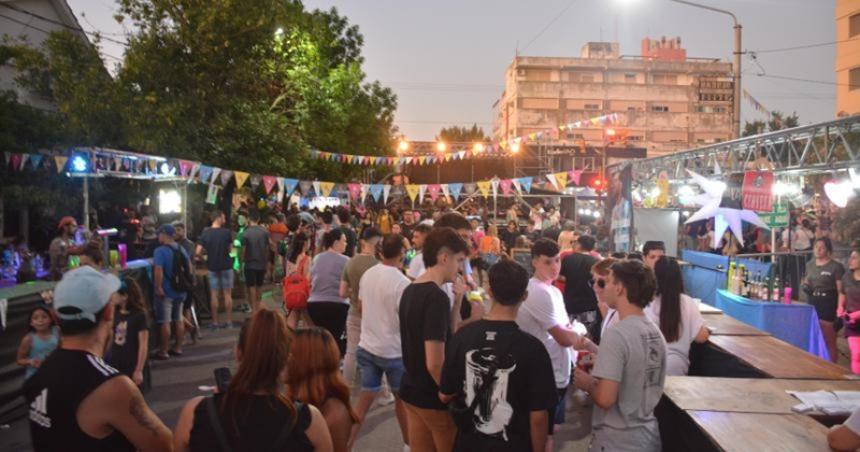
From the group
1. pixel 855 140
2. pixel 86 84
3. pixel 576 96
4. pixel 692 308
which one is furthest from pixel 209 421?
pixel 576 96

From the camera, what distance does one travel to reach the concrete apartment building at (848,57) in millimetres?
34938

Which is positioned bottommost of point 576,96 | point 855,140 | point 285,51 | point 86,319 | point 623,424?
point 623,424

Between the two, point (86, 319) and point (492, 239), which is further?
point (492, 239)

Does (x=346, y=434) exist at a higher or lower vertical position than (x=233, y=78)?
lower

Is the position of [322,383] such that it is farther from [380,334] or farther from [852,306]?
[852,306]

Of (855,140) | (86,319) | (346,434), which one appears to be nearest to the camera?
(86,319)

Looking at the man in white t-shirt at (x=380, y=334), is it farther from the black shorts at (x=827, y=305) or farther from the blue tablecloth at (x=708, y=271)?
the blue tablecloth at (x=708, y=271)

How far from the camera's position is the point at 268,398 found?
2.59 meters

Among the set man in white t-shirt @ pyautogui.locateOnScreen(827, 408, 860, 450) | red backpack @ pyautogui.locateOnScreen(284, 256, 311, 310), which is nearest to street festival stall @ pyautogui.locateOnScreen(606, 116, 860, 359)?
red backpack @ pyautogui.locateOnScreen(284, 256, 311, 310)

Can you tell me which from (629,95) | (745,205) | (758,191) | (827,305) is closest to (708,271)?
(745,205)

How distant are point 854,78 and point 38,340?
39.1m

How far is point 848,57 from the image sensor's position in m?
35.5

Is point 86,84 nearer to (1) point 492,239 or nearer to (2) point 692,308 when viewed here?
(1) point 492,239

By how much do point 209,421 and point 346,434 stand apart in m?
0.79
